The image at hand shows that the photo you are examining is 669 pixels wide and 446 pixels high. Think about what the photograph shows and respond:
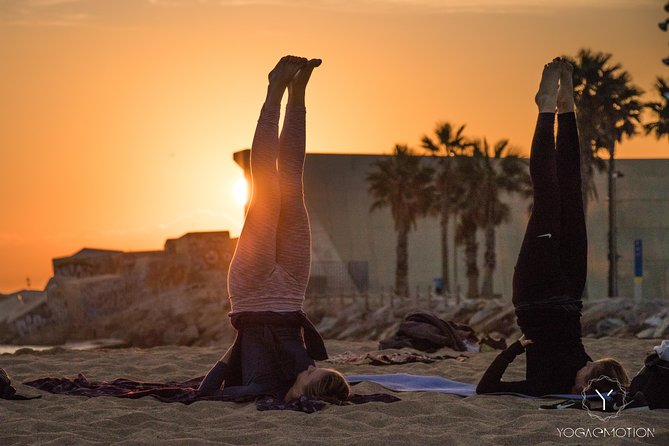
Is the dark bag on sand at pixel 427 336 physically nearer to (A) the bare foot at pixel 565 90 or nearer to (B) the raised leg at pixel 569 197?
(B) the raised leg at pixel 569 197

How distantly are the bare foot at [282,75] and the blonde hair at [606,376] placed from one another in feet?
10.6

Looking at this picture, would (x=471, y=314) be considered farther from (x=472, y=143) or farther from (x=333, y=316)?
(x=472, y=143)

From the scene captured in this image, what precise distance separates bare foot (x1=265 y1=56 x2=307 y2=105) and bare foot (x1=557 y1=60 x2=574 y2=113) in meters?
2.05

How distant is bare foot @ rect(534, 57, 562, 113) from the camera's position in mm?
8891

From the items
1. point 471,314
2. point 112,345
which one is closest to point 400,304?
point 471,314

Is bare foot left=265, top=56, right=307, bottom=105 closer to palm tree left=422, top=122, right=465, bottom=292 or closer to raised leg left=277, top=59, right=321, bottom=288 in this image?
raised leg left=277, top=59, right=321, bottom=288

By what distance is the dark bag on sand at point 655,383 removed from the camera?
7.95 m

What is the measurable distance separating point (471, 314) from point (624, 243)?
48.9 ft

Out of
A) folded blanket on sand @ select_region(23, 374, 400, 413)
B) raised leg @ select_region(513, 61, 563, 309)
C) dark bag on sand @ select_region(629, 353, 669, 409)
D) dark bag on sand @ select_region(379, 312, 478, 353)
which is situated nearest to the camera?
dark bag on sand @ select_region(629, 353, 669, 409)

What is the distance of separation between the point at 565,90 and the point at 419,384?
271 centimetres

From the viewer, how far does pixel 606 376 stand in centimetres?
846

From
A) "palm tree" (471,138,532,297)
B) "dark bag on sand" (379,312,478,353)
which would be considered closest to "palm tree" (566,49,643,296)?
"palm tree" (471,138,532,297)

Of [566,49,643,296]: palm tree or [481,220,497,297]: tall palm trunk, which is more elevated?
[566,49,643,296]: palm tree

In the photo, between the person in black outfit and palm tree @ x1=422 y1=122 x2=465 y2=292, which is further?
palm tree @ x1=422 y1=122 x2=465 y2=292
